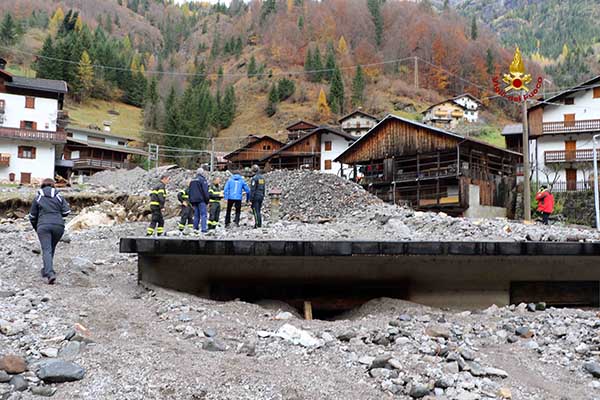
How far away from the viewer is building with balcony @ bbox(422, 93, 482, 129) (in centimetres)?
8825

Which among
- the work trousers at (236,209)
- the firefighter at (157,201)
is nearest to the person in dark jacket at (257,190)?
the work trousers at (236,209)

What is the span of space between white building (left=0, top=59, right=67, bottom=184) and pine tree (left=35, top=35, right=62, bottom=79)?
143ft

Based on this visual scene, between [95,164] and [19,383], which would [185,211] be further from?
[95,164]

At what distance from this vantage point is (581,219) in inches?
1686

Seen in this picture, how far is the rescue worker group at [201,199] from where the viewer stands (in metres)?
13.5

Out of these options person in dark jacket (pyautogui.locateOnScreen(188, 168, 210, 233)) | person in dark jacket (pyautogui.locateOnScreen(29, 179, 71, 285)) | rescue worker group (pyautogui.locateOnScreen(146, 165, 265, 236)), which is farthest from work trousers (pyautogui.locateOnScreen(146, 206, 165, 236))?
person in dark jacket (pyautogui.locateOnScreen(29, 179, 71, 285))

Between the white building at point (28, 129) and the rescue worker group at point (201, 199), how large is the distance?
1480 inches

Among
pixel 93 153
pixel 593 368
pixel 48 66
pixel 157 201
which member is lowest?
pixel 593 368

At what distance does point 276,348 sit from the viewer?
6086 mm

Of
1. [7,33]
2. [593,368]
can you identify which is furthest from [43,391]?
[7,33]

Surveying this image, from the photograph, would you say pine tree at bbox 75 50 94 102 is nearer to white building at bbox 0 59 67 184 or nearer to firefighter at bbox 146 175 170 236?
white building at bbox 0 59 67 184

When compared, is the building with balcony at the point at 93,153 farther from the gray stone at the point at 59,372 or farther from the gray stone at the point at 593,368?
the gray stone at the point at 593,368

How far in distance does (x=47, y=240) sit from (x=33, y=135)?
45.2 meters

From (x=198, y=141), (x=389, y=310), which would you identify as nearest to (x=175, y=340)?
(x=389, y=310)
